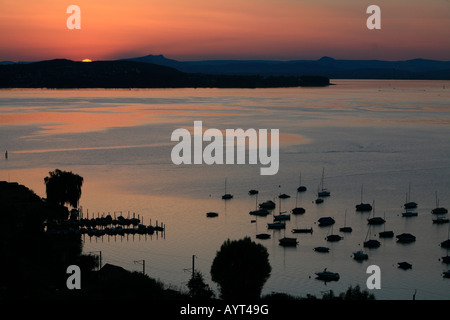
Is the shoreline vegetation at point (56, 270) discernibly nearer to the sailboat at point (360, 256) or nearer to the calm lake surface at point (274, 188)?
the calm lake surface at point (274, 188)

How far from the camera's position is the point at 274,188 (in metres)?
34.7

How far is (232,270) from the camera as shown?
15891mm

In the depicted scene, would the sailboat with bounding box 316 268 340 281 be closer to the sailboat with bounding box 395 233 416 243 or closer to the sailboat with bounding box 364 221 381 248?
the sailboat with bounding box 364 221 381 248

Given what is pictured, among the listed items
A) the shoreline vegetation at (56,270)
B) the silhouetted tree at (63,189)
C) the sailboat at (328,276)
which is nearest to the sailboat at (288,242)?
the sailboat at (328,276)

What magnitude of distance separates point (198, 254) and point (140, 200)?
9.72 m

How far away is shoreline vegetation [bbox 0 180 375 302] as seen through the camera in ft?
44.9

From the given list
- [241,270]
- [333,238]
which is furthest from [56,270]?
[333,238]

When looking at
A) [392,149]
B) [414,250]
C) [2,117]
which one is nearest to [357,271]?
[414,250]

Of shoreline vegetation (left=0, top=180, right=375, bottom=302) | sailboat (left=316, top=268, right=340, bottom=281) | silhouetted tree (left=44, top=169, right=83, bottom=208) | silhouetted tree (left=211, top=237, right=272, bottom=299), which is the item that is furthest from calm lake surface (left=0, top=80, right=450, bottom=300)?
silhouetted tree (left=211, top=237, right=272, bottom=299)

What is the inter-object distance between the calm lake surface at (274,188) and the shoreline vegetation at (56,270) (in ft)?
6.10

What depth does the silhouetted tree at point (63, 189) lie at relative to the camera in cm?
2748

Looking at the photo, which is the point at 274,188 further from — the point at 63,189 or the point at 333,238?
the point at 63,189

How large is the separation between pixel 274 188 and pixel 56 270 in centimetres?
1906
